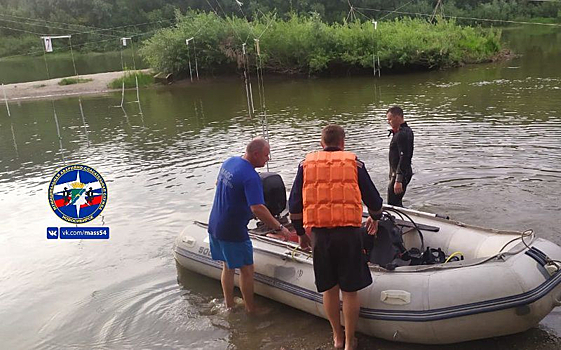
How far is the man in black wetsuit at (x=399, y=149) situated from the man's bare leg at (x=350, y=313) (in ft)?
7.16

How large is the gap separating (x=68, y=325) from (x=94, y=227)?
274cm

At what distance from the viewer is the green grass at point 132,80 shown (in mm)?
25250

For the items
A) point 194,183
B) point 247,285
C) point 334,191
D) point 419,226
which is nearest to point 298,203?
point 334,191

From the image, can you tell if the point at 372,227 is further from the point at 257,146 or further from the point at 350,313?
the point at 257,146

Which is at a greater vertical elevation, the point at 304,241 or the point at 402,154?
the point at 402,154

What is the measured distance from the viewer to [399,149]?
584cm

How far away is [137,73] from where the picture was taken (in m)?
27.1

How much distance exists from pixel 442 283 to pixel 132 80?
947 inches

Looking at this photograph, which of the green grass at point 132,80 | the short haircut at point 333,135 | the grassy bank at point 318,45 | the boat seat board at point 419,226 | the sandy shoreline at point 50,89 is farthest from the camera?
the green grass at point 132,80

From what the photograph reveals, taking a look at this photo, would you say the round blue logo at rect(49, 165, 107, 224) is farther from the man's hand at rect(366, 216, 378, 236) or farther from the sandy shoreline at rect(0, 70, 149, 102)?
the sandy shoreline at rect(0, 70, 149, 102)

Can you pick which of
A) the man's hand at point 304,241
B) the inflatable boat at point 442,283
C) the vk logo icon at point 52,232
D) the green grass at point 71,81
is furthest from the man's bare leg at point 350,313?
the green grass at point 71,81

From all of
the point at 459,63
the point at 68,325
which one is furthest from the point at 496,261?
the point at 459,63

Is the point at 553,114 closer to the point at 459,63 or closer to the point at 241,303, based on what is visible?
the point at 241,303

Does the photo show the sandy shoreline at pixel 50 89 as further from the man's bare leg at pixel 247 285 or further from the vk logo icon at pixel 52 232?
the man's bare leg at pixel 247 285
